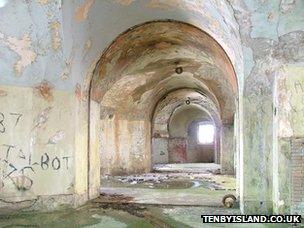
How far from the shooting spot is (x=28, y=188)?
22.0 feet

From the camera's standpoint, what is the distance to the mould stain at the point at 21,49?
6.35 meters

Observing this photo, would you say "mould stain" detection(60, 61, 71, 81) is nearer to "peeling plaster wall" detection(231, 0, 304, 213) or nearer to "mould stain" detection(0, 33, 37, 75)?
"mould stain" detection(0, 33, 37, 75)

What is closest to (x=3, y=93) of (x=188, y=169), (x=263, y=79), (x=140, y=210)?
(x=140, y=210)

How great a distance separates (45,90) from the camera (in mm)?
6906

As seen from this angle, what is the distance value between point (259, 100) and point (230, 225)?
2.22 m

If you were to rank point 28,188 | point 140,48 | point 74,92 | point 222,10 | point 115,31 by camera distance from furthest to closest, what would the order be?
point 140,48 → point 115,31 → point 74,92 → point 28,188 → point 222,10

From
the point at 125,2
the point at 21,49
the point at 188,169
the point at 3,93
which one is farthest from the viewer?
the point at 188,169

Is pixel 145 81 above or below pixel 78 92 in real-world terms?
above

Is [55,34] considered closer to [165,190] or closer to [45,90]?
[45,90]

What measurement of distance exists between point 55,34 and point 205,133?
21.0 metres

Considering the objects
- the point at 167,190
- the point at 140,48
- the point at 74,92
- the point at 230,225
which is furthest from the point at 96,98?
the point at 230,225

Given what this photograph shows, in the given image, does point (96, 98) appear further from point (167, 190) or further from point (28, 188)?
point (167, 190)

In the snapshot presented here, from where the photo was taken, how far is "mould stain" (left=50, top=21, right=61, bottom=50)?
6397 millimetres

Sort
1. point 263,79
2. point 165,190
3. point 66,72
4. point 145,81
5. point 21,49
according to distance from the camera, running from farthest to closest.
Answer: point 145,81, point 165,190, point 66,72, point 21,49, point 263,79
